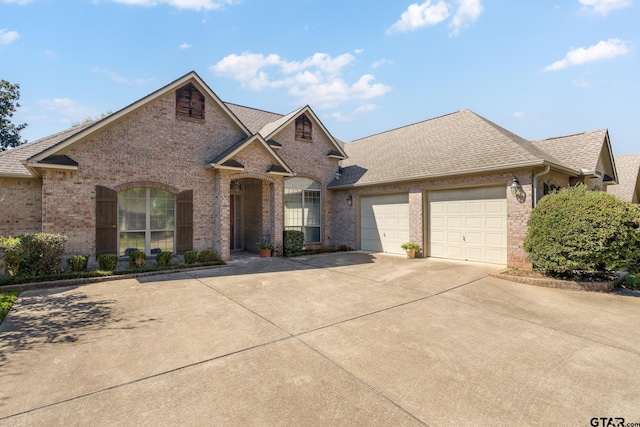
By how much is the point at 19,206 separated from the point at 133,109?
15.9 ft

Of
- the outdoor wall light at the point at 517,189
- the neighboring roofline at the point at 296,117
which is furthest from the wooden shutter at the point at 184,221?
the outdoor wall light at the point at 517,189

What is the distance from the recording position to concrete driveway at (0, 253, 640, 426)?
2902 mm

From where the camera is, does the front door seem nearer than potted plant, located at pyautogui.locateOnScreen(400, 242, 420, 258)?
No

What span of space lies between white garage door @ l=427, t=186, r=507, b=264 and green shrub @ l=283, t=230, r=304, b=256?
18.4 feet

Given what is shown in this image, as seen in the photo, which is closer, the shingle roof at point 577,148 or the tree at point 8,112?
the shingle roof at point 577,148

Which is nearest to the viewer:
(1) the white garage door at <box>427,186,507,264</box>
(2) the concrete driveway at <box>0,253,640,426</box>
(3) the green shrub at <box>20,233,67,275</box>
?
(2) the concrete driveway at <box>0,253,640,426</box>

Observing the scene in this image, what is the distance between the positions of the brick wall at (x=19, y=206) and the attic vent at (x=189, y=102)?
17.4ft

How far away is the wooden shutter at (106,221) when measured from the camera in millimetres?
9555

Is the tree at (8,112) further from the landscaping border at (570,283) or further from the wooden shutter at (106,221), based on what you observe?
the landscaping border at (570,283)

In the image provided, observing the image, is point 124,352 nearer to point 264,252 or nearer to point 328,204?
point 264,252

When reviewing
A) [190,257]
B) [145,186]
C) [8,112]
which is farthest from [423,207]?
[8,112]

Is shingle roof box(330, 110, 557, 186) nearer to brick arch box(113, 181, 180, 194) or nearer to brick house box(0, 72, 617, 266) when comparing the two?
brick house box(0, 72, 617, 266)

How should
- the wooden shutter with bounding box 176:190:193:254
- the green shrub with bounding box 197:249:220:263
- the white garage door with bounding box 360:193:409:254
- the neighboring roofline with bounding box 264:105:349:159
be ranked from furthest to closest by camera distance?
the neighboring roofline with bounding box 264:105:349:159
the white garage door with bounding box 360:193:409:254
the wooden shutter with bounding box 176:190:193:254
the green shrub with bounding box 197:249:220:263

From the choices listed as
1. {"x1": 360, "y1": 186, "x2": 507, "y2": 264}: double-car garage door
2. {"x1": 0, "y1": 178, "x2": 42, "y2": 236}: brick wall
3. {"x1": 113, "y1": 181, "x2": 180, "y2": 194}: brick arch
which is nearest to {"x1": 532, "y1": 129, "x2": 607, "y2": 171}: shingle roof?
{"x1": 360, "y1": 186, "x2": 507, "y2": 264}: double-car garage door
